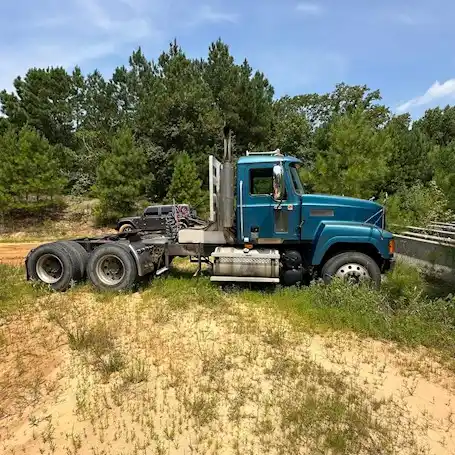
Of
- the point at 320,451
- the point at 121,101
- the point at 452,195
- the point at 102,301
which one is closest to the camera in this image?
the point at 320,451

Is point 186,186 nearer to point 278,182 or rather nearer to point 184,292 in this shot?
point 184,292

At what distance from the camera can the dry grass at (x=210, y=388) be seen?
11.8 ft

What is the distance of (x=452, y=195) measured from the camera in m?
15.9

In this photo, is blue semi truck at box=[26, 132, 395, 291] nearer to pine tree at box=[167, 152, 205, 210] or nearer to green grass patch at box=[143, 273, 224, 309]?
green grass patch at box=[143, 273, 224, 309]

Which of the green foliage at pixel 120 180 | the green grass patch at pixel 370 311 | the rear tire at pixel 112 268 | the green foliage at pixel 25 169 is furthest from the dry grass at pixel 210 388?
the green foliage at pixel 25 169

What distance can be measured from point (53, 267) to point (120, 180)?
17195 millimetres

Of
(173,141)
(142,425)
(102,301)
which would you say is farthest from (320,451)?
(173,141)

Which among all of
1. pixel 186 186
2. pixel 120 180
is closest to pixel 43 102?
pixel 120 180

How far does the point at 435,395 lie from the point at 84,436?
11.5 ft

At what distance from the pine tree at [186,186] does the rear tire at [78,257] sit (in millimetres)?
17206

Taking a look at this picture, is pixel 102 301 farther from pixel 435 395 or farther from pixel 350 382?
pixel 435 395

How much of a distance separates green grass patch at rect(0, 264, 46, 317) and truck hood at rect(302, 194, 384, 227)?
204 inches

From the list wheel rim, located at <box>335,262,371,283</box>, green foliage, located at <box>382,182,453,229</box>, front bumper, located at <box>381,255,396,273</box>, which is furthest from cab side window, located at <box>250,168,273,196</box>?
green foliage, located at <box>382,182,453,229</box>

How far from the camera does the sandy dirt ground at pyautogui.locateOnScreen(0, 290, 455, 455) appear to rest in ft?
11.8
